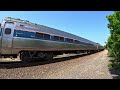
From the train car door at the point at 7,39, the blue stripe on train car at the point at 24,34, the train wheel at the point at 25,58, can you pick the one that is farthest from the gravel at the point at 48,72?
the blue stripe on train car at the point at 24,34

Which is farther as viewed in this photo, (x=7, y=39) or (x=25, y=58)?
(x=25, y=58)

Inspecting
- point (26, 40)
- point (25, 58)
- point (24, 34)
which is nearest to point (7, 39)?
point (24, 34)

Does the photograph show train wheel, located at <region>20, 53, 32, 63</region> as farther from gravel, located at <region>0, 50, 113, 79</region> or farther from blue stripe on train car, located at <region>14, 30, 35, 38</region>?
blue stripe on train car, located at <region>14, 30, 35, 38</region>

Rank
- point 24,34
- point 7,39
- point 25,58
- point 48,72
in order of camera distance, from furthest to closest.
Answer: point 25,58 < point 24,34 < point 7,39 < point 48,72

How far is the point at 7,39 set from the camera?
53.5 feet

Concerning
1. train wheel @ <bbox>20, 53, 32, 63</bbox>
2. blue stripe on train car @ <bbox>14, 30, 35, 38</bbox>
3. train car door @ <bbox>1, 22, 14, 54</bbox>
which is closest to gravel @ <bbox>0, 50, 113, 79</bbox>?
train wheel @ <bbox>20, 53, 32, 63</bbox>

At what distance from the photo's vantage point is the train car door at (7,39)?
16.2 m

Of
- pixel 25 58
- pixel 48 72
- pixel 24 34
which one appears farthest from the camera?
pixel 25 58

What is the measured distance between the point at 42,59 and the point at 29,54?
8.72 feet

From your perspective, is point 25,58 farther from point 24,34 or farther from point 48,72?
point 48,72
